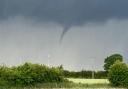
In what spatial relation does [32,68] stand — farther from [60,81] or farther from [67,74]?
[67,74]

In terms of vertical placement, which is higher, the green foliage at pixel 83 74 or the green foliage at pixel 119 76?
the green foliage at pixel 83 74

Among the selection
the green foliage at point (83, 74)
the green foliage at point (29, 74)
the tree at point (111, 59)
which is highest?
the tree at point (111, 59)

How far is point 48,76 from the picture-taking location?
87188 mm

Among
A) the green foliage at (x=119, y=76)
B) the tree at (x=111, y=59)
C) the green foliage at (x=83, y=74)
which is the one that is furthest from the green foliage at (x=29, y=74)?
the tree at (x=111, y=59)

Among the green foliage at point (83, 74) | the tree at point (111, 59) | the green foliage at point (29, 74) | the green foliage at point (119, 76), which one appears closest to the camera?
the green foliage at point (29, 74)

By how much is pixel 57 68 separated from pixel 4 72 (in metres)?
12.1

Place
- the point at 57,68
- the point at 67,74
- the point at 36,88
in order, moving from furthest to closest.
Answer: the point at 67,74, the point at 57,68, the point at 36,88

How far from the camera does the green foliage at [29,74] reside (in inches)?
3204

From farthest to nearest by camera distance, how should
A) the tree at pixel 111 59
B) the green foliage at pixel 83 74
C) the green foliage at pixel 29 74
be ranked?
1. the tree at pixel 111 59
2. the green foliage at pixel 83 74
3. the green foliage at pixel 29 74

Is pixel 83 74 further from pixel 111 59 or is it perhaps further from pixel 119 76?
pixel 119 76

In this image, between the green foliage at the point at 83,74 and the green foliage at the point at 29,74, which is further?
the green foliage at the point at 83,74

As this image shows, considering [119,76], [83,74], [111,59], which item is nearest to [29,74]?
[119,76]

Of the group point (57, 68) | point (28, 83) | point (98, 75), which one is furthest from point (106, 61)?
point (28, 83)

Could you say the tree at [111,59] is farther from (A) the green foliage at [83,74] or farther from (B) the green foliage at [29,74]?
(B) the green foliage at [29,74]
